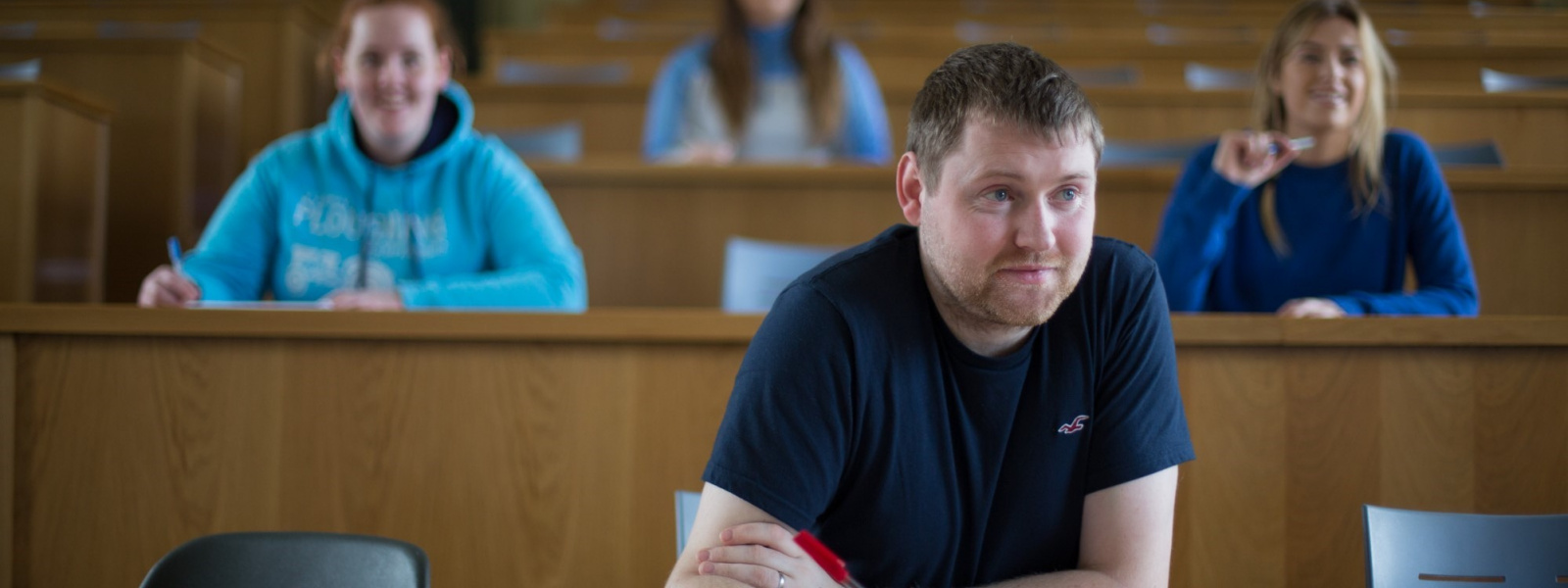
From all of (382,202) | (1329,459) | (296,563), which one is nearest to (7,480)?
(296,563)

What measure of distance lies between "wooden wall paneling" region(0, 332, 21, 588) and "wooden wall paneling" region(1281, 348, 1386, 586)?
63.0 inches

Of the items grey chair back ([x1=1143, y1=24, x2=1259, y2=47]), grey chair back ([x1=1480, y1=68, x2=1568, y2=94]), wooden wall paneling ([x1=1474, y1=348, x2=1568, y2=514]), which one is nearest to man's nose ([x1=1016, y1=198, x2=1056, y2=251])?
wooden wall paneling ([x1=1474, y1=348, x2=1568, y2=514])

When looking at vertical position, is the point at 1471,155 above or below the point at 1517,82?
below

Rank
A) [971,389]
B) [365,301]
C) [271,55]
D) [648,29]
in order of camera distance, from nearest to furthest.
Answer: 1. [971,389]
2. [365,301]
3. [271,55]
4. [648,29]

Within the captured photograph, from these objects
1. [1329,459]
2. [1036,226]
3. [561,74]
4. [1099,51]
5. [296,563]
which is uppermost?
[1099,51]

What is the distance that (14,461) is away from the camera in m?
1.57

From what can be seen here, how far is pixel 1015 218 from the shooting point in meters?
1.08

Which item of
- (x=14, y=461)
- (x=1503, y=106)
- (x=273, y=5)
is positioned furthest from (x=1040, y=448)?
(x=273, y=5)

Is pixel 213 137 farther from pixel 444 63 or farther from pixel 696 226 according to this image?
pixel 696 226

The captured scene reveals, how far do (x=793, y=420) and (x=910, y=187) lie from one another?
26cm

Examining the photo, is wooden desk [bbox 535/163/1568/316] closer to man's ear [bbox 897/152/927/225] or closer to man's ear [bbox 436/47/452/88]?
man's ear [bbox 436/47/452/88]

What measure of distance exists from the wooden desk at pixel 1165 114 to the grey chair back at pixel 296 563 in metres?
2.15

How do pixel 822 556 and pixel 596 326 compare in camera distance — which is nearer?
pixel 822 556

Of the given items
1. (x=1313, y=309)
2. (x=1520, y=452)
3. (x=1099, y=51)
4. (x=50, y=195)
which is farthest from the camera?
(x=1099, y=51)
